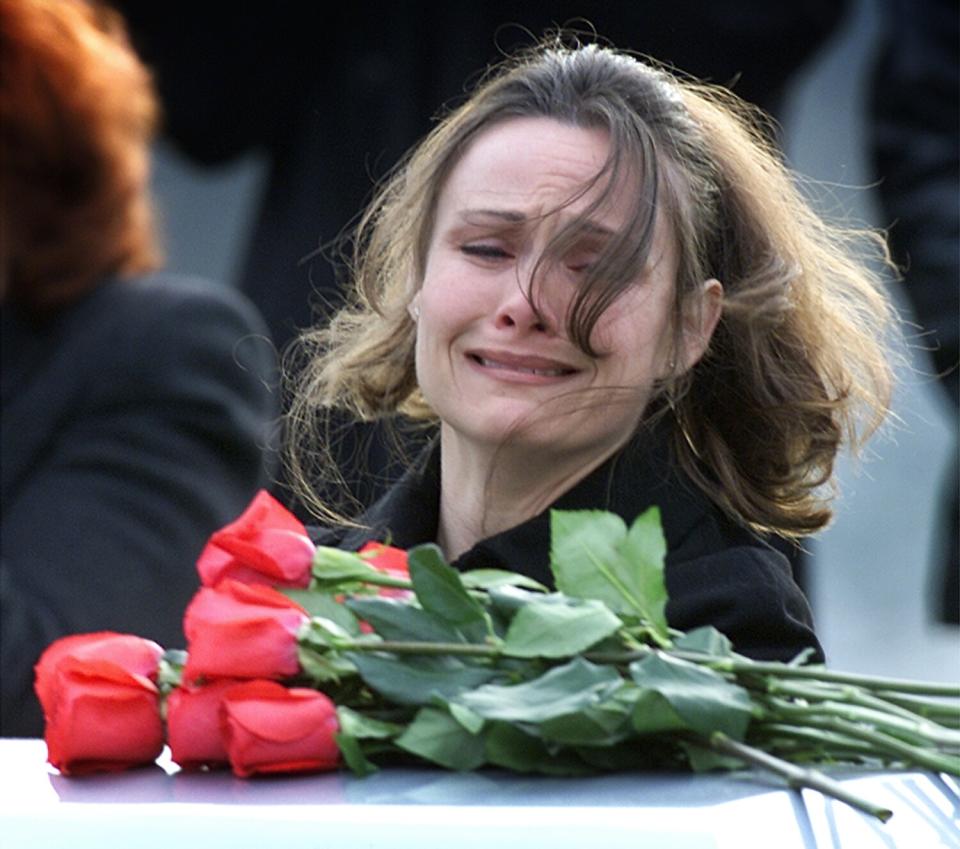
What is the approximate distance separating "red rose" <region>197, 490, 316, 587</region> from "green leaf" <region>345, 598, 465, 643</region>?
9 cm

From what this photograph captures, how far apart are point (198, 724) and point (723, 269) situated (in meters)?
0.82

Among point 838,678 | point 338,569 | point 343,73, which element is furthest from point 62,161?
point 838,678

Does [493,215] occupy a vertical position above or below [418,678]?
above

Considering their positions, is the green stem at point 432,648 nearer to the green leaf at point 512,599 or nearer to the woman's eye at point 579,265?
the green leaf at point 512,599

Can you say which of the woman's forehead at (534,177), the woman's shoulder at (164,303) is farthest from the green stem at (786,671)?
the woman's shoulder at (164,303)

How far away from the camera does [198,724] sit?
1545 mm

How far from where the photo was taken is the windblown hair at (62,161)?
139 inches

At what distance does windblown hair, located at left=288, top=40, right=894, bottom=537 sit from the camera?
2.05 meters

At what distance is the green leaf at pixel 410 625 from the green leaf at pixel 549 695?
5 centimetres

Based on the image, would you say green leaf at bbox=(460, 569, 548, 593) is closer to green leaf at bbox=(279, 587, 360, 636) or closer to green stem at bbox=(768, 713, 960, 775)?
green leaf at bbox=(279, 587, 360, 636)

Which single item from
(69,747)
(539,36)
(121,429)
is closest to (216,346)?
(121,429)

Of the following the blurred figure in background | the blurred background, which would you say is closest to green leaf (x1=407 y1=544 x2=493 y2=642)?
the blurred figure in background

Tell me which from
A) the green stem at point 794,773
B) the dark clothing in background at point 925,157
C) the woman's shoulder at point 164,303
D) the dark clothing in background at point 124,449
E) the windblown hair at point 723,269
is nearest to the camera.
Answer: the green stem at point 794,773

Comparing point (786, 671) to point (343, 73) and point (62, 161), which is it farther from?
point (343, 73)
